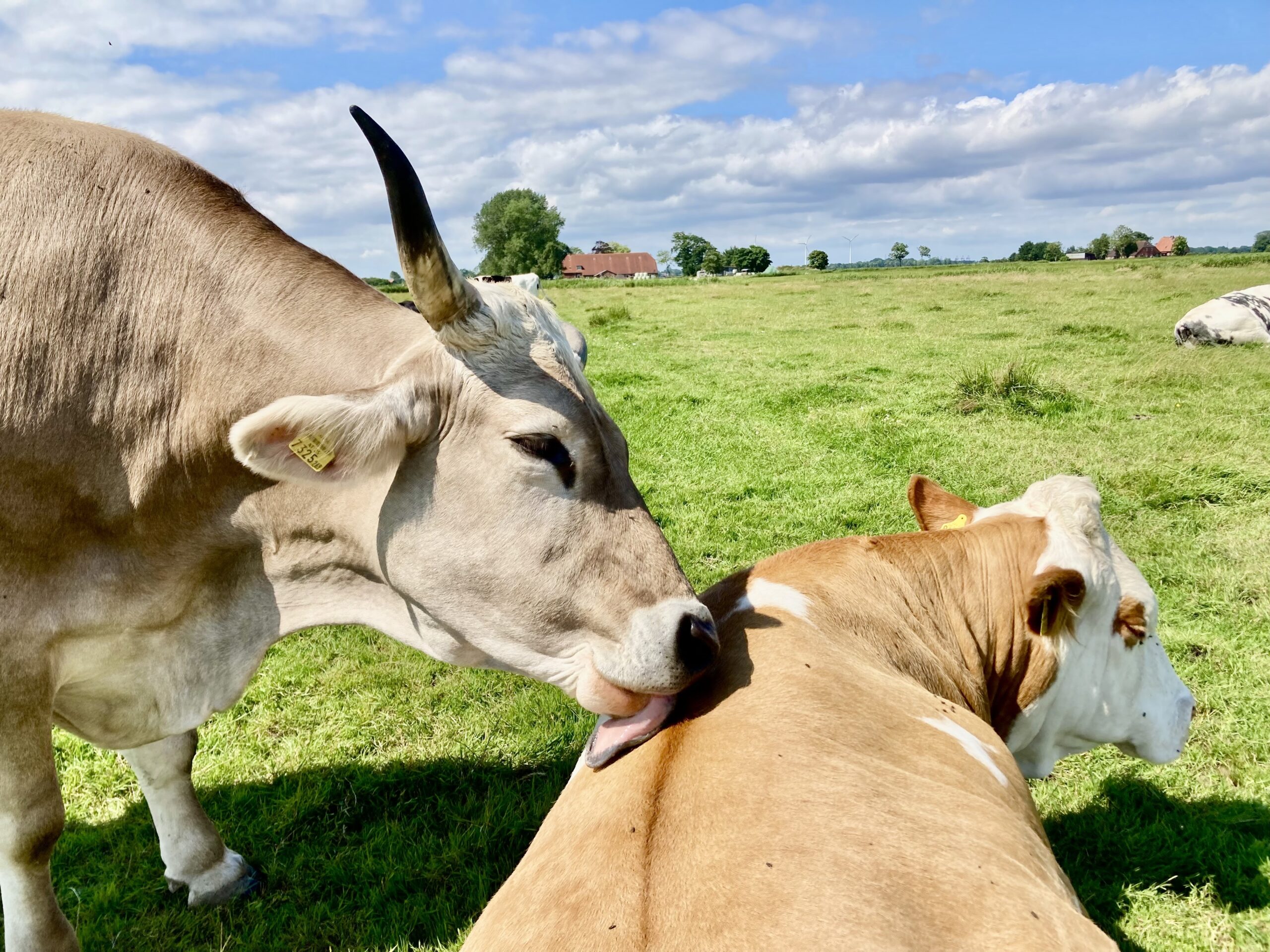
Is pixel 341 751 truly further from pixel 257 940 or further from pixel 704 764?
pixel 704 764

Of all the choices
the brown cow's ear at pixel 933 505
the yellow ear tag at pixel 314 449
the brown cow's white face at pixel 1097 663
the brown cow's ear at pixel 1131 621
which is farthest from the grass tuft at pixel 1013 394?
the yellow ear tag at pixel 314 449

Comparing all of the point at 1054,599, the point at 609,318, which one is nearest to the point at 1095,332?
the point at 609,318

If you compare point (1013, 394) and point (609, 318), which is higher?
point (609, 318)

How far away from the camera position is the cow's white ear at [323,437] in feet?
8.04

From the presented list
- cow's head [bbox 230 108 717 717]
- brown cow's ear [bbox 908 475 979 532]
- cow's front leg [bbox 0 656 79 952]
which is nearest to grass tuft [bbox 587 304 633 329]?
brown cow's ear [bbox 908 475 979 532]

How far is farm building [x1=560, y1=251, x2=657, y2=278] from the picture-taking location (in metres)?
115

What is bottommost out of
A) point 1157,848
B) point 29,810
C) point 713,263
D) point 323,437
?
point 1157,848

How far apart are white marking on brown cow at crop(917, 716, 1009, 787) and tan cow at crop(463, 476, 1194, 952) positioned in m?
0.01

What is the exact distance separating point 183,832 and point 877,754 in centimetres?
274

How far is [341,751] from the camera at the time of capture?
446 centimetres

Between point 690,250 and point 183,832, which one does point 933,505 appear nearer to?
point 183,832

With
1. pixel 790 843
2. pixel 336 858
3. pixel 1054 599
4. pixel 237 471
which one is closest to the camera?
pixel 790 843

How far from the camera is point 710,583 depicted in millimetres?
6176

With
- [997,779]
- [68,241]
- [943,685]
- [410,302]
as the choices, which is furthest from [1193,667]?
[68,241]
